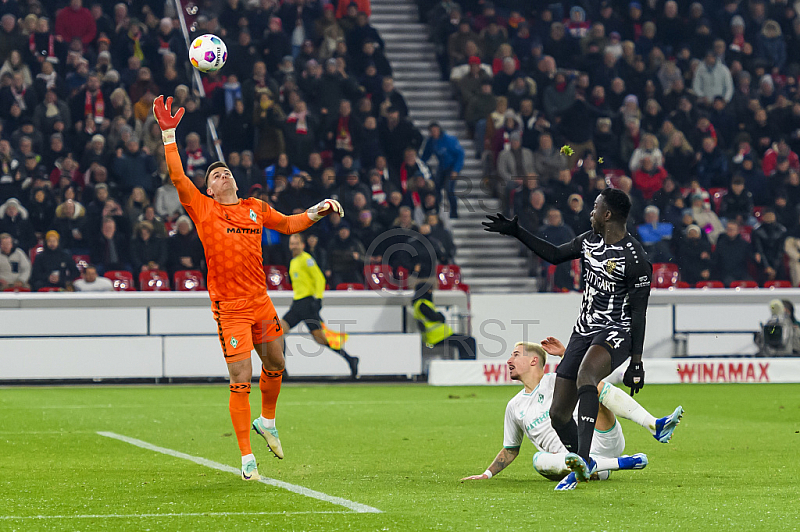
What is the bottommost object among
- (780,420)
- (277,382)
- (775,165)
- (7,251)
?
(780,420)

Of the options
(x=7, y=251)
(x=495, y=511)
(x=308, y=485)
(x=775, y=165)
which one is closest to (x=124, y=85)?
(x=7, y=251)

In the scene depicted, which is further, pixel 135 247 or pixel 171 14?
pixel 171 14

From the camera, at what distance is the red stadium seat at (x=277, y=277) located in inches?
711

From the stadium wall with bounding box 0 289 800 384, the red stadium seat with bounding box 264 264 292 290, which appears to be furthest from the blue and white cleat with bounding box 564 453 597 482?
the red stadium seat with bounding box 264 264 292 290

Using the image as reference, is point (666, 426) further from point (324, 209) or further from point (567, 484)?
point (324, 209)

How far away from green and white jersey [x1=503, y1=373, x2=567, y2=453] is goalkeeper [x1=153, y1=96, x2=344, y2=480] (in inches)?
65.3

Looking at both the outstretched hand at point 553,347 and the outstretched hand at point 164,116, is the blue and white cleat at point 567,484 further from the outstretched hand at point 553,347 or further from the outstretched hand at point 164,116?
the outstretched hand at point 164,116

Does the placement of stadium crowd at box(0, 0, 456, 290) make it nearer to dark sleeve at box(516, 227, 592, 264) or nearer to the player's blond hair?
the player's blond hair

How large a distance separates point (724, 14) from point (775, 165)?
449 cm

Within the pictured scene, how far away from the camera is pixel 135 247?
17.6 m

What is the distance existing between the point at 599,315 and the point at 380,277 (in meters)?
11.2

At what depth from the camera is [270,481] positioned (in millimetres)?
7273

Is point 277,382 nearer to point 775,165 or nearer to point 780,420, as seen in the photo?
point 780,420

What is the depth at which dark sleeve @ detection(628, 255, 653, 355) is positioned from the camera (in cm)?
687
